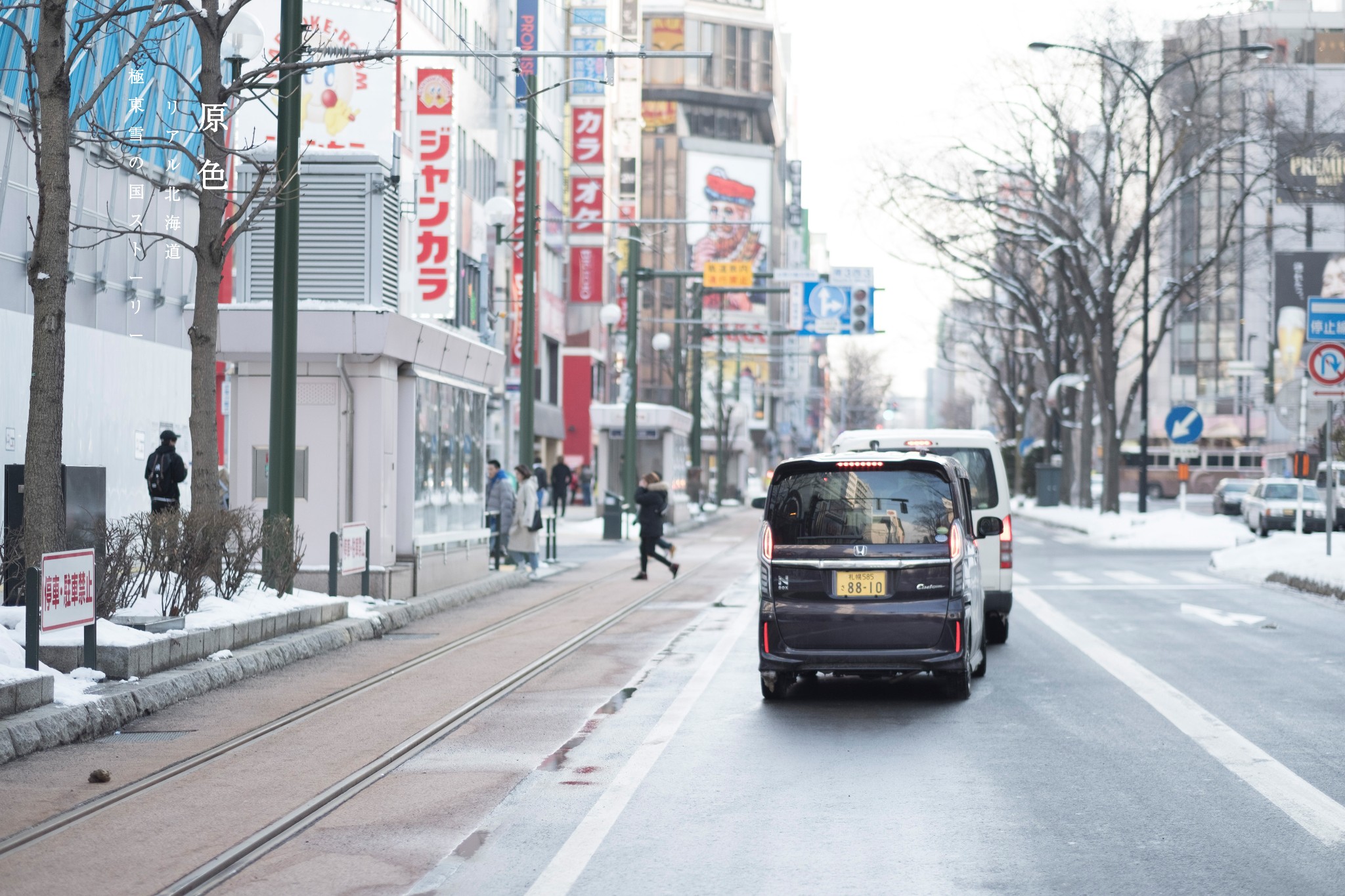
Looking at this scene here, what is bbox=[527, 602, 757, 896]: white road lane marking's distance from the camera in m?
6.63

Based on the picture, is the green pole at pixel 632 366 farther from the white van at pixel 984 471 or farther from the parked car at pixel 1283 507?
the white van at pixel 984 471

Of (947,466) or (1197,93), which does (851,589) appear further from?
(1197,93)

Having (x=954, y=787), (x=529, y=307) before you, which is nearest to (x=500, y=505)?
(x=529, y=307)

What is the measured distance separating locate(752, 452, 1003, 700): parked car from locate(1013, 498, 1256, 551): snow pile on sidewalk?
84.7 ft

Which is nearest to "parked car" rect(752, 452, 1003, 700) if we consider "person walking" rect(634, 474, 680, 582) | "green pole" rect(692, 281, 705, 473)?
"person walking" rect(634, 474, 680, 582)

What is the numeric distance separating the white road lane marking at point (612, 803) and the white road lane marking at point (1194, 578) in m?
14.3

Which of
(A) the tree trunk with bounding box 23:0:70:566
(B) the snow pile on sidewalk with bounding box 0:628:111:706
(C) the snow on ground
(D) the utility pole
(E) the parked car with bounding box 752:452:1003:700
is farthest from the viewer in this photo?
(D) the utility pole

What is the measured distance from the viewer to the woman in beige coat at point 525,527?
87.8 ft

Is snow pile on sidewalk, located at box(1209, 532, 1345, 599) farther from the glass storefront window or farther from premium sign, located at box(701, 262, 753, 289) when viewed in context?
premium sign, located at box(701, 262, 753, 289)

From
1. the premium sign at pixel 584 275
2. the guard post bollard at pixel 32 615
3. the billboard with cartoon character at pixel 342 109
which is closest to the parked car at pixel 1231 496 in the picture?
the premium sign at pixel 584 275

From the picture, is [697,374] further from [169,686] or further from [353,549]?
[169,686]

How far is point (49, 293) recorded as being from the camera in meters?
12.2

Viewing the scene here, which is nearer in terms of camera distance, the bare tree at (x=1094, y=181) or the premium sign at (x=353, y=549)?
the premium sign at (x=353, y=549)

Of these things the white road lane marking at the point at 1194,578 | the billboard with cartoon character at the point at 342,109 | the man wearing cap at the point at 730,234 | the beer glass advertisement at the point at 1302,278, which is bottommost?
the white road lane marking at the point at 1194,578
